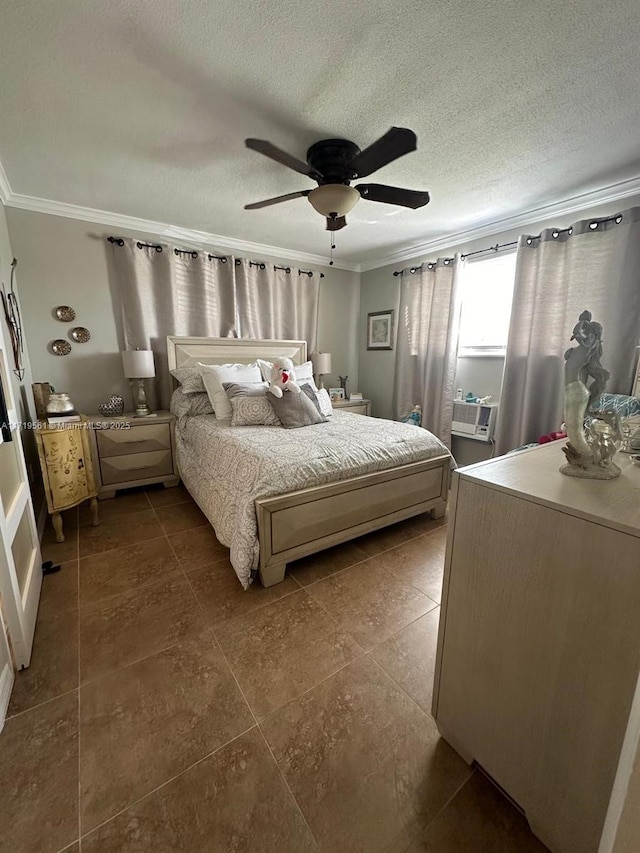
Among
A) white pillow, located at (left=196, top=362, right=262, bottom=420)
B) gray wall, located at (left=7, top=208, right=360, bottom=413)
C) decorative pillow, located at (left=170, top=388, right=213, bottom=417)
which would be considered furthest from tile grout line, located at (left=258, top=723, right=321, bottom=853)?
gray wall, located at (left=7, top=208, right=360, bottom=413)

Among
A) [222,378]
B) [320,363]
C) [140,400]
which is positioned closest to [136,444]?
[140,400]

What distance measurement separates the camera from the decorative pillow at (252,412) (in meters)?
2.64

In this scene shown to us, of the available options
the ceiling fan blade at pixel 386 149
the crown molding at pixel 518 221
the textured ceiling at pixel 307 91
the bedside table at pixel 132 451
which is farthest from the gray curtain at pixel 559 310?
the bedside table at pixel 132 451

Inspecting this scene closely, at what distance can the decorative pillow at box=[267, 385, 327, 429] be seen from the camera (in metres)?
2.66

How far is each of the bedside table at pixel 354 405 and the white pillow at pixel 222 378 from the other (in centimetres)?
124

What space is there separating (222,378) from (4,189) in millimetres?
1920

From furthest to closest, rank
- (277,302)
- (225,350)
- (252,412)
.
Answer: (277,302), (225,350), (252,412)

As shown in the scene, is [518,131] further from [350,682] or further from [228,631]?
[228,631]

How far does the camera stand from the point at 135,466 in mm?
2984

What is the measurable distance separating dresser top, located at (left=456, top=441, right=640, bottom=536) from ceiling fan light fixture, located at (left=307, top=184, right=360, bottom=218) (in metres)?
1.63

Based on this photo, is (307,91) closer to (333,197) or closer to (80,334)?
(333,197)

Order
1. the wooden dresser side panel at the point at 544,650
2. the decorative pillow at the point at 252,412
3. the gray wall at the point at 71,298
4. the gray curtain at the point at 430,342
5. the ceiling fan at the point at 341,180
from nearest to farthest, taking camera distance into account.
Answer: the wooden dresser side panel at the point at 544,650 → the ceiling fan at the point at 341,180 → the decorative pillow at the point at 252,412 → the gray wall at the point at 71,298 → the gray curtain at the point at 430,342

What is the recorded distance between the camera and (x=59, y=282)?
113 inches

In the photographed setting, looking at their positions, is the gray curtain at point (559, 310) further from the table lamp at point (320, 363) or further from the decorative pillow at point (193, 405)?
the decorative pillow at point (193, 405)
